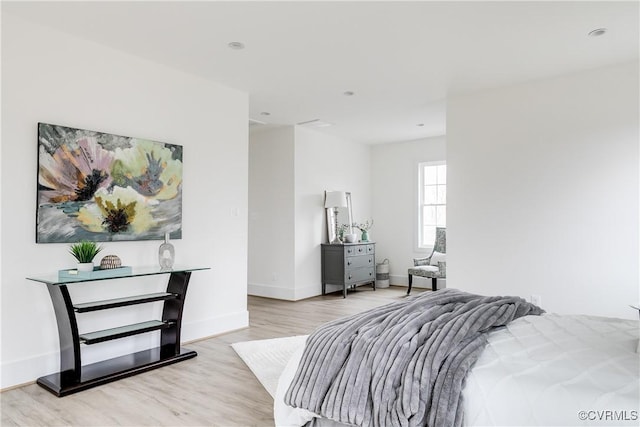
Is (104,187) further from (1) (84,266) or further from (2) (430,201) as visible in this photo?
(2) (430,201)

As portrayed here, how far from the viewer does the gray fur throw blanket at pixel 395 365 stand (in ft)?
5.35

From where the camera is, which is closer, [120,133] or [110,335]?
[110,335]

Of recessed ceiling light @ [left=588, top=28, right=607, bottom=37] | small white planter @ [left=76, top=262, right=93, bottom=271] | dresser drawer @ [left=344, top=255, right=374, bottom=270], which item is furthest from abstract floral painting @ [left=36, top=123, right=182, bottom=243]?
recessed ceiling light @ [left=588, top=28, right=607, bottom=37]

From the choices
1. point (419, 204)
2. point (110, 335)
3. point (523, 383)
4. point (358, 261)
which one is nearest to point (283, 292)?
point (358, 261)

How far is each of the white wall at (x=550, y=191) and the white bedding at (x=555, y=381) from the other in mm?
2334

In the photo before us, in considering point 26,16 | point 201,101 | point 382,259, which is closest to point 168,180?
point 201,101

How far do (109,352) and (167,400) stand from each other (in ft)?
3.47

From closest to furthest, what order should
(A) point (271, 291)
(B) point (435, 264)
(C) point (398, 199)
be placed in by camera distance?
(A) point (271, 291) → (B) point (435, 264) → (C) point (398, 199)

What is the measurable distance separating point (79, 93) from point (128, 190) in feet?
2.78

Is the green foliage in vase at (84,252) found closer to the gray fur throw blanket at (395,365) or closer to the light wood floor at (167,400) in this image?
the light wood floor at (167,400)

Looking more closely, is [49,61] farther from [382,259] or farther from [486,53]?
[382,259]

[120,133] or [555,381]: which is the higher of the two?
[120,133]

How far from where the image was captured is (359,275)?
692 cm

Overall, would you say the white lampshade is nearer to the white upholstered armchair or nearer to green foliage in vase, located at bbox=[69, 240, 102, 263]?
Result: the white upholstered armchair
